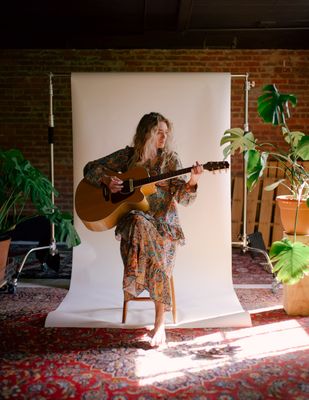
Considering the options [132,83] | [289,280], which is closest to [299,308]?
[289,280]

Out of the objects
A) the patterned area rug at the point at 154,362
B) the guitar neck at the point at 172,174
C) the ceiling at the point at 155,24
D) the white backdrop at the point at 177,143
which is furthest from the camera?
the ceiling at the point at 155,24

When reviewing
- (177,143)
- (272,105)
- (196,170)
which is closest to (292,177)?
(272,105)

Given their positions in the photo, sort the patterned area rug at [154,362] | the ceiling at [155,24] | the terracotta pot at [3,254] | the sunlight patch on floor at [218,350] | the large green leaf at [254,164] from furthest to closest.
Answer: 1. the ceiling at [155,24]
2. the terracotta pot at [3,254]
3. the large green leaf at [254,164]
4. the sunlight patch on floor at [218,350]
5. the patterned area rug at [154,362]

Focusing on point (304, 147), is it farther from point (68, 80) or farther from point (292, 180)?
point (68, 80)

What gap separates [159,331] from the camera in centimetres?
230

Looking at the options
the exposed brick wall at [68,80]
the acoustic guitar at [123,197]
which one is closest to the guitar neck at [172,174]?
the acoustic guitar at [123,197]

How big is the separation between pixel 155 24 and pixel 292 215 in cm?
294

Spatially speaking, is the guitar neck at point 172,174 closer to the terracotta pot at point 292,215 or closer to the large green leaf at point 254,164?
the large green leaf at point 254,164

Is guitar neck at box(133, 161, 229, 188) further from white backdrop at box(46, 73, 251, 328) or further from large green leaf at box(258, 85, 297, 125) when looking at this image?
white backdrop at box(46, 73, 251, 328)

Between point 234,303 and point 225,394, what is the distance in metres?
1.15

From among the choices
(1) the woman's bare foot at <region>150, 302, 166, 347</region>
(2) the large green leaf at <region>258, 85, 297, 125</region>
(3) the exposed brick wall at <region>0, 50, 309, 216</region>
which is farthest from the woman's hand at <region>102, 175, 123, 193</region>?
(3) the exposed brick wall at <region>0, 50, 309, 216</region>

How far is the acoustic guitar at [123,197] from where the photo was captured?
2.40 m

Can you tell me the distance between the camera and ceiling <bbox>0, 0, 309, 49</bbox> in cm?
436

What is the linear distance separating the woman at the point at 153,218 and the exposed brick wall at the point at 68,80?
291cm
